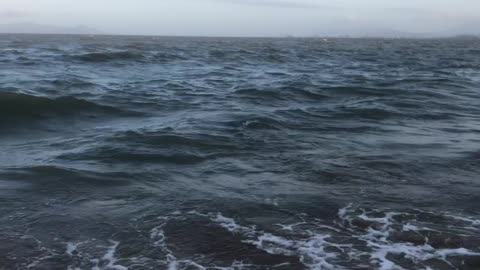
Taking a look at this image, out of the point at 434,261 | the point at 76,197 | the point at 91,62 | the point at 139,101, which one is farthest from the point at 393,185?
the point at 91,62

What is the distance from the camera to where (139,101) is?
68.7 feet

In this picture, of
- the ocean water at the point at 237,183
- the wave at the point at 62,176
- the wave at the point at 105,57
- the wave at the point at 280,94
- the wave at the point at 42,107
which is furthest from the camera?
the wave at the point at 105,57

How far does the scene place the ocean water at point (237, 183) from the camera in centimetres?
698

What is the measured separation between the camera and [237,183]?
394 inches

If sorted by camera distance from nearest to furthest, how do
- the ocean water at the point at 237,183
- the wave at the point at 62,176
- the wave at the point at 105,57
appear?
1. the ocean water at the point at 237,183
2. the wave at the point at 62,176
3. the wave at the point at 105,57

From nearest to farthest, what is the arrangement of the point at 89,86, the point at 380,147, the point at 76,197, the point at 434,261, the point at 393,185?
the point at 434,261 → the point at 76,197 → the point at 393,185 → the point at 380,147 → the point at 89,86

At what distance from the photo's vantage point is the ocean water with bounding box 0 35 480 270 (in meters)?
6.98

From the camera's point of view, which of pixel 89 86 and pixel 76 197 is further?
pixel 89 86

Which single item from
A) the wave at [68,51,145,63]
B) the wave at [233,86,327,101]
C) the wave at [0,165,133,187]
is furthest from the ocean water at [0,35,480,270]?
the wave at [68,51,145,63]

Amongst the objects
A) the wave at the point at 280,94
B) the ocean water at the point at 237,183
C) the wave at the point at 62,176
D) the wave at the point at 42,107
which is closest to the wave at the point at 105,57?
the wave at the point at 280,94

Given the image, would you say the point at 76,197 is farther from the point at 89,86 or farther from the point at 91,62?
the point at 91,62

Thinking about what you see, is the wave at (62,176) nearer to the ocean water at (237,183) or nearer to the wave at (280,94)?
the ocean water at (237,183)

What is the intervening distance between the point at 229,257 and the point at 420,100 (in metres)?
17.0

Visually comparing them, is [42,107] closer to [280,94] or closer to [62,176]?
Result: [62,176]
